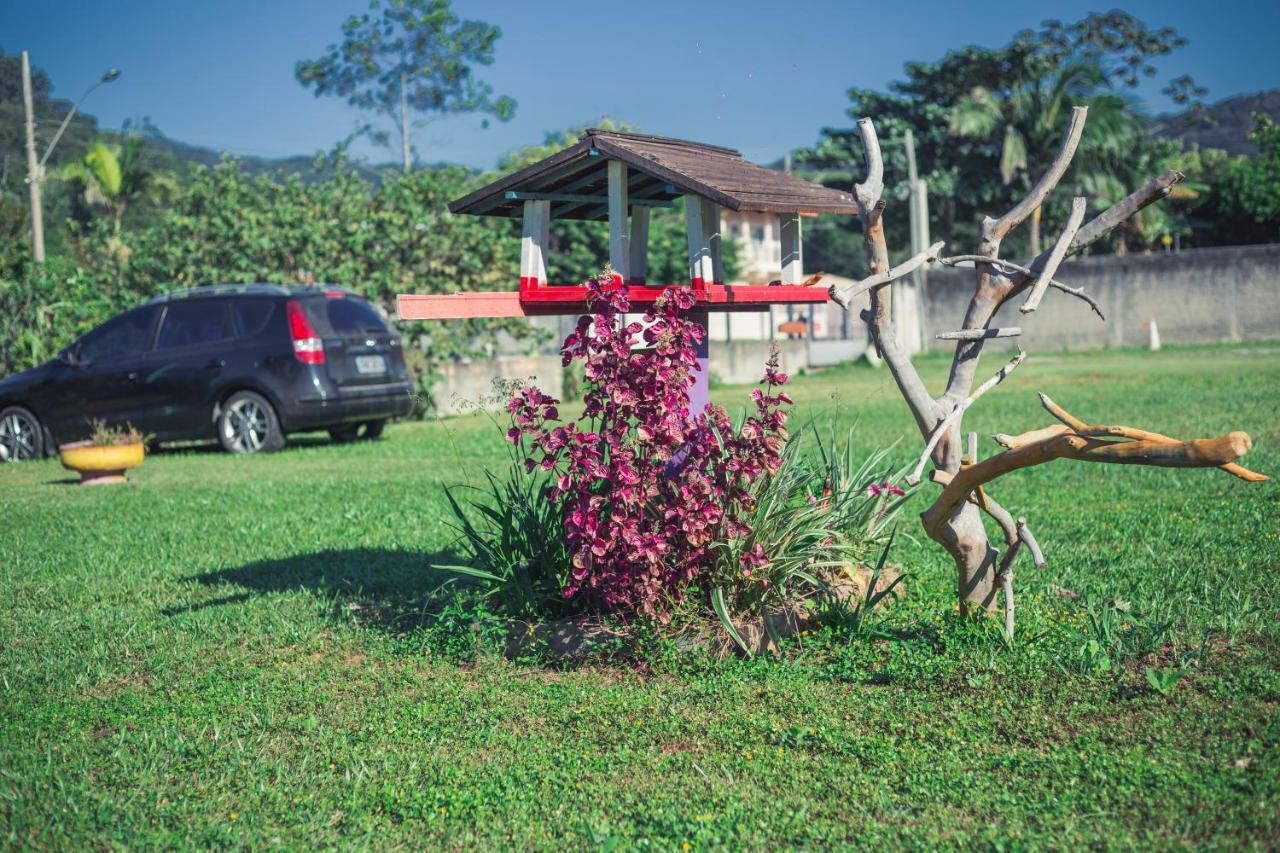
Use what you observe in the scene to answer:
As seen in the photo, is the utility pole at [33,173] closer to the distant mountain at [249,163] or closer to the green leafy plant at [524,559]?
the distant mountain at [249,163]

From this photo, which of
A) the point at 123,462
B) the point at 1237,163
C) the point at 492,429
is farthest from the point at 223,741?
the point at 1237,163

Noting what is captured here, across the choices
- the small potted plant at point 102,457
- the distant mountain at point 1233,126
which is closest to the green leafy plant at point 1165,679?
the small potted plant at point 102,457

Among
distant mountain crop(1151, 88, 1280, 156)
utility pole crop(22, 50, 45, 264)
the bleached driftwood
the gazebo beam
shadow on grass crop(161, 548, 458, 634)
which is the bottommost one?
shadow on grass crop(161, 548, 458, 634)

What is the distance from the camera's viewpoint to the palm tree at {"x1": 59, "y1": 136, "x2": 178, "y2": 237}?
42750 millimetres

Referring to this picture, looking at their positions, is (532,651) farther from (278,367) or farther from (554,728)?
(278,367)

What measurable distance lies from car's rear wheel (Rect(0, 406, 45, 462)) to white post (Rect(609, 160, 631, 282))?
35.0 feet

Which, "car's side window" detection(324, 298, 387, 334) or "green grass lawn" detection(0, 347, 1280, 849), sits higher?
"car's side window" detection(324, 298, 387, 334)

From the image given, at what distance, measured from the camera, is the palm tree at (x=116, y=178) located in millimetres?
42750

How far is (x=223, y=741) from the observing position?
4188 millimetres

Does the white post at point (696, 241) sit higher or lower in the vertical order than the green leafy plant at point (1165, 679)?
higher

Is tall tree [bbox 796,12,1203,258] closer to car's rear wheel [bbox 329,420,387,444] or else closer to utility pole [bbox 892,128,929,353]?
utility pole [bbox 892,128,929,353]

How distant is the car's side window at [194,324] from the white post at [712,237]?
9067mm

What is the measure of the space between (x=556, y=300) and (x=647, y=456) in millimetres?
866

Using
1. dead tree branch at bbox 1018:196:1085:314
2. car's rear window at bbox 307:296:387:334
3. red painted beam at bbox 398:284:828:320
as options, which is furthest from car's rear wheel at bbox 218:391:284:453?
dead tree branch at bbox 1018:196:1085:314
